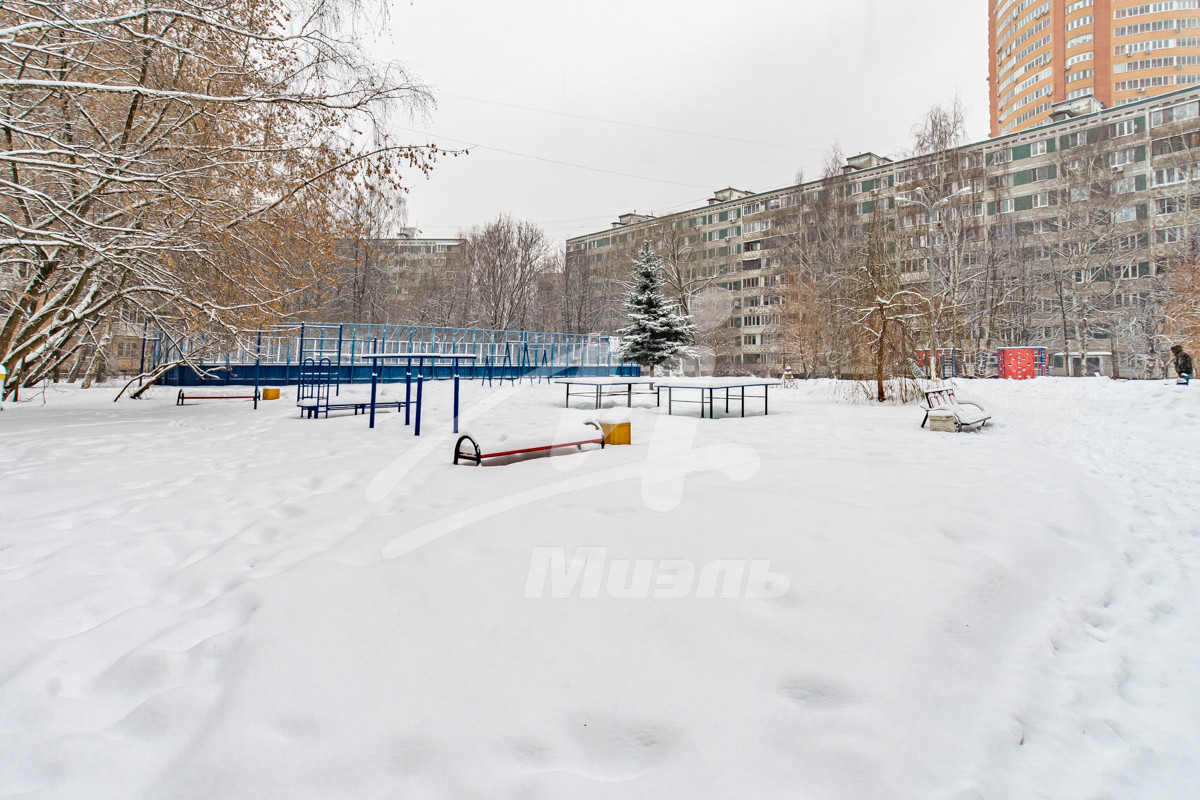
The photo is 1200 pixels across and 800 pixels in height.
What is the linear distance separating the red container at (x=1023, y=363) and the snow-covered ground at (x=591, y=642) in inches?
978

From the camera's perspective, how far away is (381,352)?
24141 mm

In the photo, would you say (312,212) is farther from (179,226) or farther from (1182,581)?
(1182,581)

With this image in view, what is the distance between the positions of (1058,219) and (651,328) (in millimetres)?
23692

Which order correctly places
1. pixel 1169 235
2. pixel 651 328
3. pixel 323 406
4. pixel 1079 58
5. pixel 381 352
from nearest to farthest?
pixel 323 406 → pixel 381 352 → pixel 651 328 → pixel 1169 235 → pixel 1079 58

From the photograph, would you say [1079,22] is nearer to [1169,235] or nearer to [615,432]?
[1169,235]

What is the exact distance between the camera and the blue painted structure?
18688mm

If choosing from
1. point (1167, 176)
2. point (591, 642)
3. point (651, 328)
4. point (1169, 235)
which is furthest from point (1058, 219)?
point (591, 642)

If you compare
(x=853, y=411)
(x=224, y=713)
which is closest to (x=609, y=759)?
(x=224, y=713)

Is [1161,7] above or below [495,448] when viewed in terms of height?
above

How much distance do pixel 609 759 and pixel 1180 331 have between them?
2876 cm

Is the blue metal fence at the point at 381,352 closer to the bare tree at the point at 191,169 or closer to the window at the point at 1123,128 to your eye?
the bare tree at the point at 191,169

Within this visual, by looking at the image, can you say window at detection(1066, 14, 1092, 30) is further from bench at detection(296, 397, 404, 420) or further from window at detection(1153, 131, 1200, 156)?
bench at detection(296, 397, 404, 420)

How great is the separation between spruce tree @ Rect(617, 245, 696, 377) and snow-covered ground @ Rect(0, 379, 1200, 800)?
25.1m

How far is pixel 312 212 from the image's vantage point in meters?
9.32
